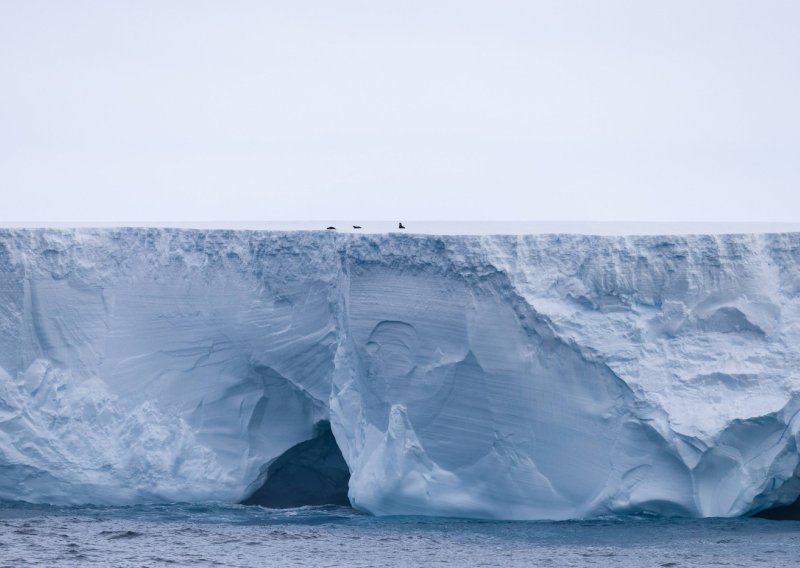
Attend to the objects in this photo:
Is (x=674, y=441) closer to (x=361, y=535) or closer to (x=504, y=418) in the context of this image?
(x=504, y=418)

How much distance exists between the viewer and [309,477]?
47.3 feet

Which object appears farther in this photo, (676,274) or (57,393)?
(57,393)

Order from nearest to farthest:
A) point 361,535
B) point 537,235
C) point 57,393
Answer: point 361,535
point 537,235
point 57,393

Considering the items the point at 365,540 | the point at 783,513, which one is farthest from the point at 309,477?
the point at 783,513

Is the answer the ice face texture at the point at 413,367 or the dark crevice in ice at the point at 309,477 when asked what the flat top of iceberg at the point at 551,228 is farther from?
the dark crevice in ice at the point at 309,477

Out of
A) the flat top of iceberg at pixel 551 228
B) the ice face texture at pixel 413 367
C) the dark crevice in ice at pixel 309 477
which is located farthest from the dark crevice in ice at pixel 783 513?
the dark crevice in ice at pixel 309 477

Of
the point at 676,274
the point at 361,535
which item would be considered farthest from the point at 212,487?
the point at 676,274

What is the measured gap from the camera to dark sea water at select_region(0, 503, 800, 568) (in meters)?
11.2

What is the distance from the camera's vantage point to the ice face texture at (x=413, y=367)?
12.5m

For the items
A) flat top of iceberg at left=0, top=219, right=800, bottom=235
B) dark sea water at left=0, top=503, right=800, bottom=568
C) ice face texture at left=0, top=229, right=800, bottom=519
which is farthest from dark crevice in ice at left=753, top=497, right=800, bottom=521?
flat top of iceberg at left=0, top=219, right=800, bottom=235

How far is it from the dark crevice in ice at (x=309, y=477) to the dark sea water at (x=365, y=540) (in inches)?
26.6

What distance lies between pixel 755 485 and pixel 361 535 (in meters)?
3.42

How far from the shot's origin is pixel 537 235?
43.1ft

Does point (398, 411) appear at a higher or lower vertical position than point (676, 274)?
lower
